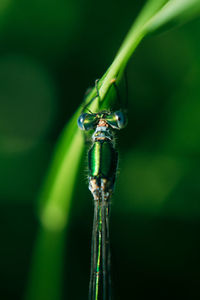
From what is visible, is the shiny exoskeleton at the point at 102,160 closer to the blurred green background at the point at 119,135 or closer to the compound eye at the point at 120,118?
the compound eye at the point at 120,118

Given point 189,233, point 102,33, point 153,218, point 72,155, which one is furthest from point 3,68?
point 189,233

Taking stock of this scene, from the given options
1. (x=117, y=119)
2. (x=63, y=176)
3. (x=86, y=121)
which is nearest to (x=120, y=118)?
(x=117, y=119)

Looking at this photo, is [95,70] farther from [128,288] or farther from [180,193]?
[128,288]

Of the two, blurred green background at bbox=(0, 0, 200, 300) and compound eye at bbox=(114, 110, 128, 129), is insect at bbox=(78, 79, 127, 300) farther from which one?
blurred green background at bbox=(0, 0, 200, 300)

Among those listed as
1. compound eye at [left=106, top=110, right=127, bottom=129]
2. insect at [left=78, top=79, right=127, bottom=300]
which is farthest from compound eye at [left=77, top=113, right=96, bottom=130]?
compound eye at [left=106, top=110, right=127, bottom=129]

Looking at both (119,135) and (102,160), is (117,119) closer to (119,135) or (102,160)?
(102,160)

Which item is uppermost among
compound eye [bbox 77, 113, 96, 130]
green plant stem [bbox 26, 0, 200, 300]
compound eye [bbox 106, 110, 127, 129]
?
compound eye [bbox 106, 110, 127, 129]
